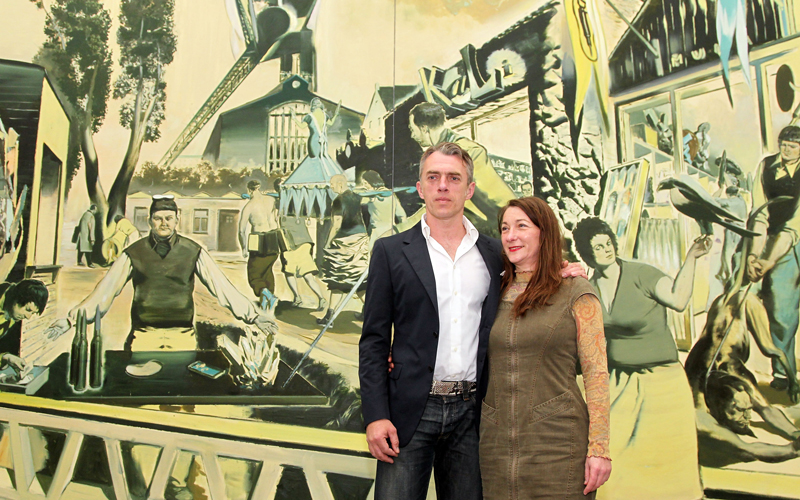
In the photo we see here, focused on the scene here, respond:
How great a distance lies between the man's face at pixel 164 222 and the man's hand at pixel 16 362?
104 cm

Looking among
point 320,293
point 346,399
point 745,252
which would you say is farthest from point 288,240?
point 745,252

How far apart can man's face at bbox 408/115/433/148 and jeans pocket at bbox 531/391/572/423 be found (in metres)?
1.55

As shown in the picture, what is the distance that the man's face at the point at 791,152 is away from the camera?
2467 mm

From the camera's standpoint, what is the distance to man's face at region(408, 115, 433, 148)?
2682mm

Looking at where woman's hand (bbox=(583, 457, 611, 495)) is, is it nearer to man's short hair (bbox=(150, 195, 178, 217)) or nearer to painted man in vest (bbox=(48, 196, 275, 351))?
painted man in vest (bbox=(48, 196, 275, 351))

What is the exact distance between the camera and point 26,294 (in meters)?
2.95

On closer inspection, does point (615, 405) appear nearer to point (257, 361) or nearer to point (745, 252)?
point (745, 252)

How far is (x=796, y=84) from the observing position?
8.11ft

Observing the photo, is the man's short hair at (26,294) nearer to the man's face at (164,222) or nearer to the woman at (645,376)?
the man's face at (164,222)

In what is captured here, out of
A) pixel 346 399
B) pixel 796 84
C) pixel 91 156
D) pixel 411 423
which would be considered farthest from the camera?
pixel 91 156

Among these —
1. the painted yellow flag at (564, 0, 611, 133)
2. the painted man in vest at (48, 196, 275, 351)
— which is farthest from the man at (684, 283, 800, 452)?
the painted man in vest at (48, 196, 275, 351)

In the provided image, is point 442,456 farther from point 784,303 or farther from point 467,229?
point 784,303

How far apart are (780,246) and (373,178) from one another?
1.92m

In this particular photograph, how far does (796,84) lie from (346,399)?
8.43 ft
